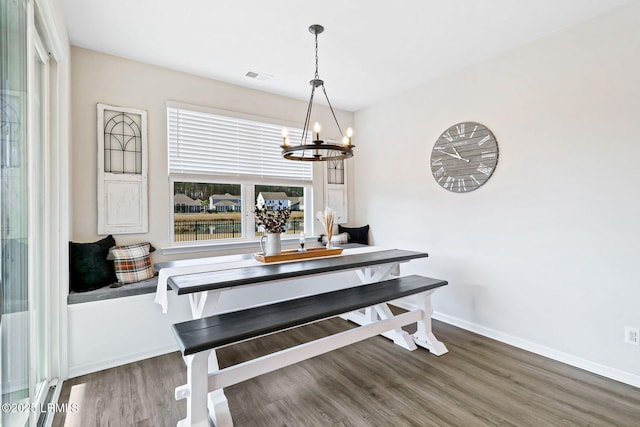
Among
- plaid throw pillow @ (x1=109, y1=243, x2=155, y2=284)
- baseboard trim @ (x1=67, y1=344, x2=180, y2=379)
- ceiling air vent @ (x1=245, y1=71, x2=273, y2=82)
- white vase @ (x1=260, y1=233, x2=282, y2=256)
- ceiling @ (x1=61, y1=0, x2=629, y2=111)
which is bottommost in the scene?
baseboard trim @ (x1=67, y1=344, x2=180, y2=379)

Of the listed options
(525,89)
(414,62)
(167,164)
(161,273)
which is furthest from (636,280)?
(167,164)

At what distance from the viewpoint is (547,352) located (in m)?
2.66

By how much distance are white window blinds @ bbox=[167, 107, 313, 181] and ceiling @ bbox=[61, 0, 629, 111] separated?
52 cm

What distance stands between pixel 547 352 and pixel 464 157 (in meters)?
1.93

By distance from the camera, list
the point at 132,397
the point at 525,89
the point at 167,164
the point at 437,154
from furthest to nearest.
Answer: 1. the point at 437,154
2. the point at 167,164
3. the point at 525,89
4. the point at 132,397

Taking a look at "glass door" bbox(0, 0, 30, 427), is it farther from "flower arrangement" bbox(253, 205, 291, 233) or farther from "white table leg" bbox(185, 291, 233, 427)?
"flower arrangement" bbox(253, 205, 291, 233)

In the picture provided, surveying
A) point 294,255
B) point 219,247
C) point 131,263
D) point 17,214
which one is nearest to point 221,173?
point 219,247

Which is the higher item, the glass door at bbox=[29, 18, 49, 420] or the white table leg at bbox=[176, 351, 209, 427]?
the glass door at bbox=[29, 18, 49, 420]

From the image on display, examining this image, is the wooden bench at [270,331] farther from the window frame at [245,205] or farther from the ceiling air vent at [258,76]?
the ceiling air vent at [258,76]

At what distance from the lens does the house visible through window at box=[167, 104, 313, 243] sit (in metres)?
3.34

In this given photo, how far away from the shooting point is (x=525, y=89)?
2783 millimetres

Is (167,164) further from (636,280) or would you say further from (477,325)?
(636,280)

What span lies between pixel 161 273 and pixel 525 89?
11.2 ft

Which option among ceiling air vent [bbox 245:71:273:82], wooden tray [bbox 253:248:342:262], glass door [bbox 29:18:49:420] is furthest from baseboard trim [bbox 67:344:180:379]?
ceiling air vent [bbox 245:71:273:82]
